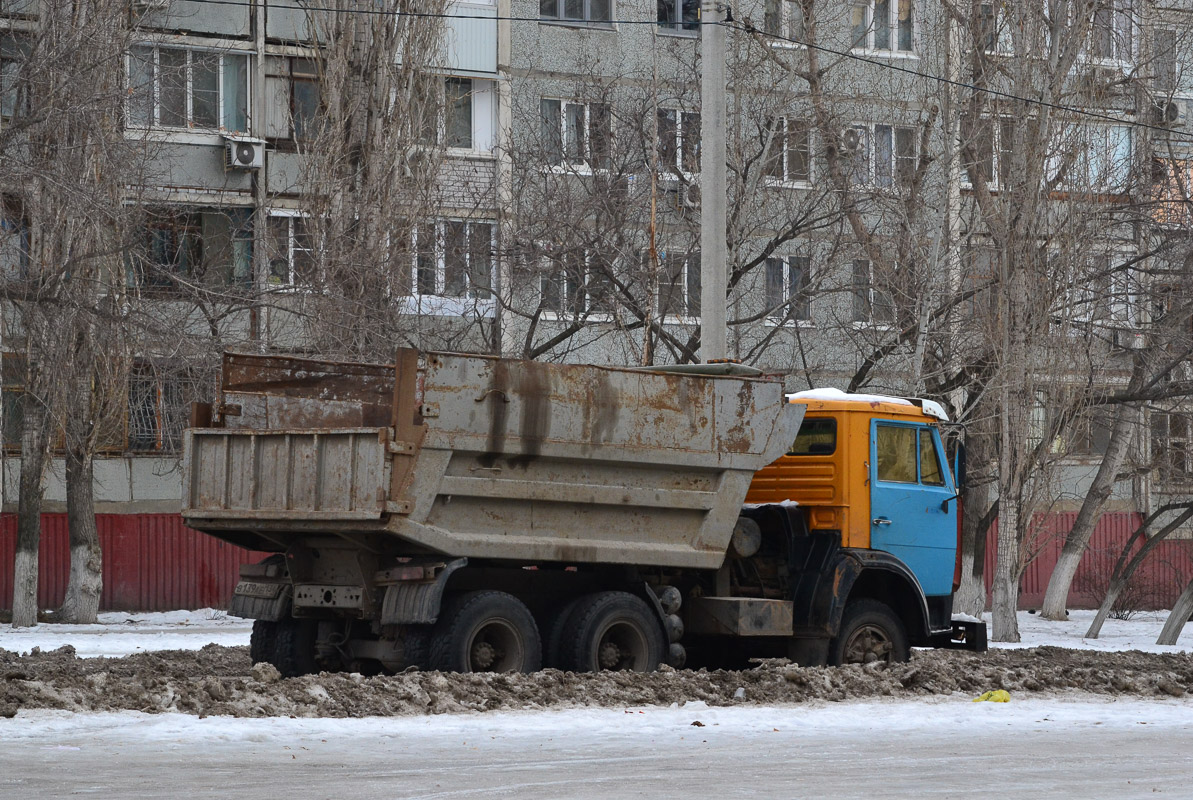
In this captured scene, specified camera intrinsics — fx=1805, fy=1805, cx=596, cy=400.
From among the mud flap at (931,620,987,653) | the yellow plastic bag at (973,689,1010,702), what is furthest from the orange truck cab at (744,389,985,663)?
the yellow plastic bag at (973,689,1010,702)

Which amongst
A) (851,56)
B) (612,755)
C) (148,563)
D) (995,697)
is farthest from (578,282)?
(612,755)

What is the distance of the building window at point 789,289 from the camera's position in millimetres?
26062

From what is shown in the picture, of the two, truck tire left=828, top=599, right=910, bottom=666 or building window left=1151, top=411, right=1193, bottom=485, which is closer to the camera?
truck tire left=828, top=599, right=910, bottom=666

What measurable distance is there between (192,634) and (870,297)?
10.8m

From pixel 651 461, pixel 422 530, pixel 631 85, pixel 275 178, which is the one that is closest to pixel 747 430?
pixel 651 461

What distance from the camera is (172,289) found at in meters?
21.4

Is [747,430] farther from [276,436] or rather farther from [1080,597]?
[1080,597]

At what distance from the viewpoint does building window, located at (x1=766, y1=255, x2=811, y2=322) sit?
1026 inches

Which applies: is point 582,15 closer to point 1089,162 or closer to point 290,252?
point 290,252

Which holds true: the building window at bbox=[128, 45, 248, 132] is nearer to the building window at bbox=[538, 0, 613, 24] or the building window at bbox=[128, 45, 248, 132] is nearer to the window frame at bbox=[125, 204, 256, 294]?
the window frame at bbox=[125, 204, 256, 294]

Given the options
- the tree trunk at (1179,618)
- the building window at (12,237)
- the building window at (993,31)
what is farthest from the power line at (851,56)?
the building window at (12,237)

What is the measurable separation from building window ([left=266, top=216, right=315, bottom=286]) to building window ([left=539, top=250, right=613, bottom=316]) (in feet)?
11.3

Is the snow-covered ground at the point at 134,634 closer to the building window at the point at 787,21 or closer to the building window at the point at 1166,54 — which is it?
the building window at the point at 787,21

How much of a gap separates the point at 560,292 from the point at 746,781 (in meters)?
17.8
